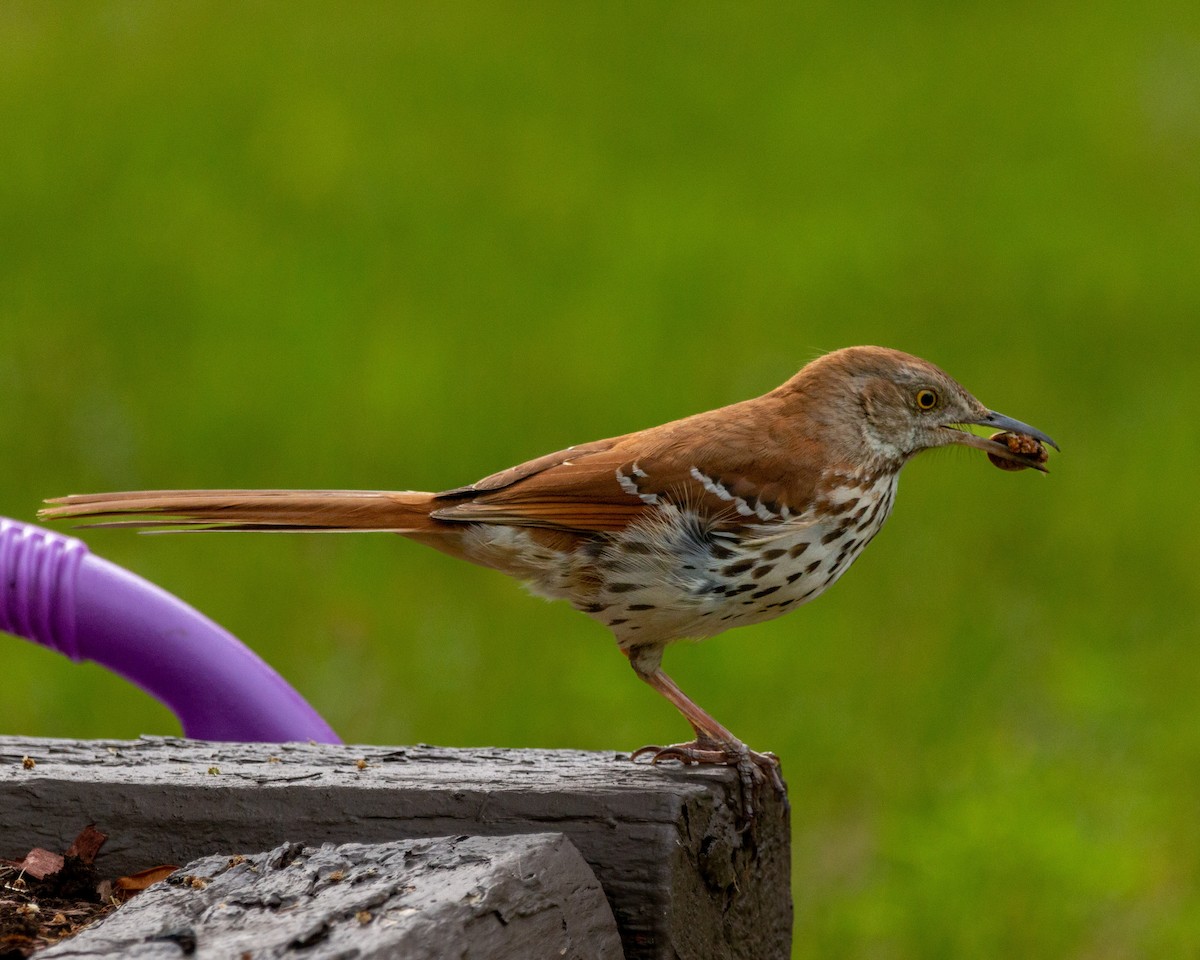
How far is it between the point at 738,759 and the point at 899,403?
85cm

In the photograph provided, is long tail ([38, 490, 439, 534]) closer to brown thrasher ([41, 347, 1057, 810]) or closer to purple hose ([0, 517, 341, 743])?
brown thrasher ([41, 347, 1057, 810])

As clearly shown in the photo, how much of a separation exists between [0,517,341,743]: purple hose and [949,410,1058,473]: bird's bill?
1460 mm

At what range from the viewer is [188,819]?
8.62 ft

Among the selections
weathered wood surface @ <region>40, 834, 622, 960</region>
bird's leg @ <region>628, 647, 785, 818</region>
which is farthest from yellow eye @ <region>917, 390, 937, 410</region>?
weathered wood surface @ <region>40, 834, 622, 960</region>

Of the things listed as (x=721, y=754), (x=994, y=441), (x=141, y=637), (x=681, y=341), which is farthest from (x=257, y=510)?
(x=681, y=341)

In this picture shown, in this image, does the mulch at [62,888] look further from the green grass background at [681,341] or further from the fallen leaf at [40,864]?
the green grass background at [681,341]

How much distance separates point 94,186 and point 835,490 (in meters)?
6.91

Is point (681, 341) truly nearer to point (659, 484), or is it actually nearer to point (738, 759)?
point (659, 484)

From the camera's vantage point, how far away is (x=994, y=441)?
3.46m

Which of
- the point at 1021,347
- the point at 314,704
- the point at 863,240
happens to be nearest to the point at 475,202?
the point at 863,240

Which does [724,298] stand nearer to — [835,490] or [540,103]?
[540,103]

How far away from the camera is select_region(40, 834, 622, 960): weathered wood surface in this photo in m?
2.02

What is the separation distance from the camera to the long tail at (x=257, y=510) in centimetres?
318

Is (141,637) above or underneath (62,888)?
above
